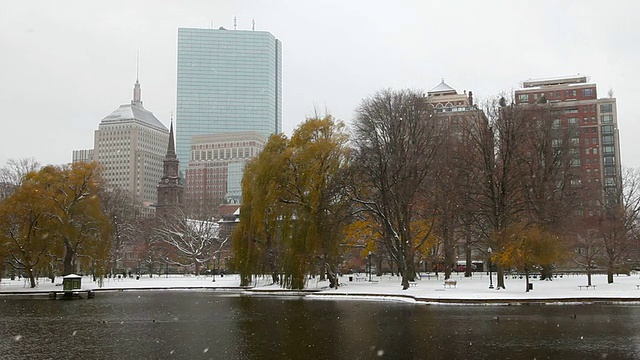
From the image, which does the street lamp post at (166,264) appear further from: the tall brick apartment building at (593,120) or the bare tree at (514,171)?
the tall brick apartment building at (593,120)

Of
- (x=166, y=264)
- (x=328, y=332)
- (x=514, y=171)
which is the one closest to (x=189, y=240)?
(x=166, y=264)

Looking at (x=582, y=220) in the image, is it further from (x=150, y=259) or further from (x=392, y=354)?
(x=150, y=259)

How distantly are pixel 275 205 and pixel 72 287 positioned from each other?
56.9 ft

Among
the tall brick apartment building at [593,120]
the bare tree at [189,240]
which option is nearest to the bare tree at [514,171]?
the bare tree at [189,240]

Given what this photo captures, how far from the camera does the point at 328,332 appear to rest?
23547 mm

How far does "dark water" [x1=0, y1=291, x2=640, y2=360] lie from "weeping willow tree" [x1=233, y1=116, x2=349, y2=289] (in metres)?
10.7

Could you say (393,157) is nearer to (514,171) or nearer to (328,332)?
(514,171)

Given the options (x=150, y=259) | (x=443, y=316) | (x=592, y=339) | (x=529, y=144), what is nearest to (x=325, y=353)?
(x=592, y=339)

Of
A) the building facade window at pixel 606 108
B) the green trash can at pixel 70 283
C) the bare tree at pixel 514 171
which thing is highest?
the building facade window at pixel 606 108

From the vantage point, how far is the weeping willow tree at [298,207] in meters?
46.8

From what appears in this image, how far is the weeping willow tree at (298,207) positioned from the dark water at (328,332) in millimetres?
10689

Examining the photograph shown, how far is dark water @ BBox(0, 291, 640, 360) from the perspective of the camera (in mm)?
18719

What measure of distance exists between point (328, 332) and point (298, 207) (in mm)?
25371

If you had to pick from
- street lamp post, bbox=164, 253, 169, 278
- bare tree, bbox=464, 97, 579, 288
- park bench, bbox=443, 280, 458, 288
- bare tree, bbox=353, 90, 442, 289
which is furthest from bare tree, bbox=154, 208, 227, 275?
park bench, bbox=443, 280, 458, 288
